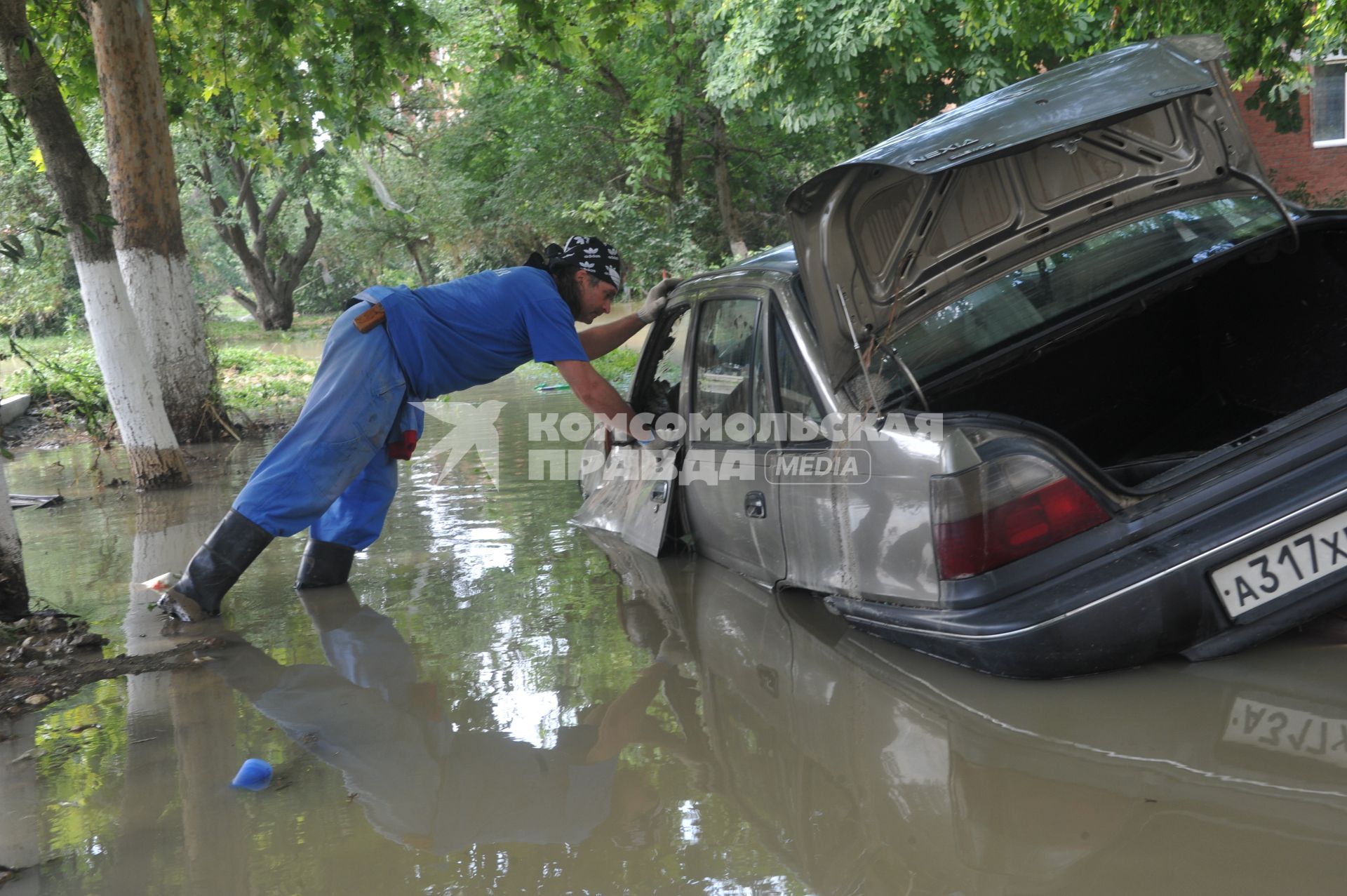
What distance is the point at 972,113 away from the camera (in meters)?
3.83

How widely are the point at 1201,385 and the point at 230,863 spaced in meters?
4.40

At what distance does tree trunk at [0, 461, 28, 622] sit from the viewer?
5039 millimetres

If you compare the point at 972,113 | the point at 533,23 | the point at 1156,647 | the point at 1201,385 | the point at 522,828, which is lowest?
the point at 522,828

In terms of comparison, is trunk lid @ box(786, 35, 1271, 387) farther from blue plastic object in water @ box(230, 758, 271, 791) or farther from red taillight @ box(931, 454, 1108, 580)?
blue plastic object in water @ box(230, 758, 271, 791)

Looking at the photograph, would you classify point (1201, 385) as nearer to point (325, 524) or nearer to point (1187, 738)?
point (1187, 738)

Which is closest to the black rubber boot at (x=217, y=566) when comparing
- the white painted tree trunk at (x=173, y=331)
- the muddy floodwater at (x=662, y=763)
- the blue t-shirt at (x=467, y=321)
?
Answer: the muddy floodwater at (x=662, y=763)

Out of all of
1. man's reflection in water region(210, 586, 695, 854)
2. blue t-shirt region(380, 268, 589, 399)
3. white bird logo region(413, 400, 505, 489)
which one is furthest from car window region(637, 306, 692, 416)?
white bird logo region(413, 400, 505, 489)

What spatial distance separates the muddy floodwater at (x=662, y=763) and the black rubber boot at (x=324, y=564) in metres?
0.55

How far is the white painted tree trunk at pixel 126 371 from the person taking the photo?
870cm

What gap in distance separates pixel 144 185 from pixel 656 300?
6.26 meters

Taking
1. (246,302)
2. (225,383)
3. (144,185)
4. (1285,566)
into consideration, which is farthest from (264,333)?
(1285,566)

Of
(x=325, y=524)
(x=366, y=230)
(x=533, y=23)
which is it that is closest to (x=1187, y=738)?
(x=325, y=524)

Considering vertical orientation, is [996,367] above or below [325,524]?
Answer: above

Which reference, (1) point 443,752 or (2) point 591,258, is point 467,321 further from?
(1) point 443,752
